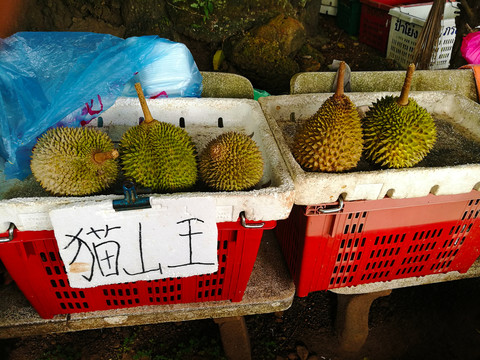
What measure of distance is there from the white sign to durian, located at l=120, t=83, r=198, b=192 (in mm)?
165

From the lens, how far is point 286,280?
1.53 m

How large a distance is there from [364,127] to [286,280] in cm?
67

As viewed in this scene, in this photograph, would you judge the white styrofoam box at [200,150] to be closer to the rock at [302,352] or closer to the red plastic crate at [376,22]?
the rock at [302,352]

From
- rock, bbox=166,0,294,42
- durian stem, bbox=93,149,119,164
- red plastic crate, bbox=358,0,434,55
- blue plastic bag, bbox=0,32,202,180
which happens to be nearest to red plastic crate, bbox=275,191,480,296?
durian stem, bbox=93,149,119,164

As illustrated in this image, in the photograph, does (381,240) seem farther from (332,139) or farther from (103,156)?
(103,156)

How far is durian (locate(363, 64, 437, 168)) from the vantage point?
1298 millimetres

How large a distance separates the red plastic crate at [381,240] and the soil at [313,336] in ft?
2.40

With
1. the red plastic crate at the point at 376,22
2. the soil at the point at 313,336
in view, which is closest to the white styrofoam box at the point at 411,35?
the red plastic crate at the point at 376,22

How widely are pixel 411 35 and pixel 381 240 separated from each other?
95.1 inches

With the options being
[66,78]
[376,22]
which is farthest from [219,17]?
[66,78]

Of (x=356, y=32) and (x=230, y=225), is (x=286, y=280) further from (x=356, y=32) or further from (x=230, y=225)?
(x=356, y=32)

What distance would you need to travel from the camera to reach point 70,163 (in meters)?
1.18

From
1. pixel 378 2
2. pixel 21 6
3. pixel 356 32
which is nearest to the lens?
pixel 21 6

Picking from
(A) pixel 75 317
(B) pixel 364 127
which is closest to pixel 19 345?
(A) pixel 75 317
